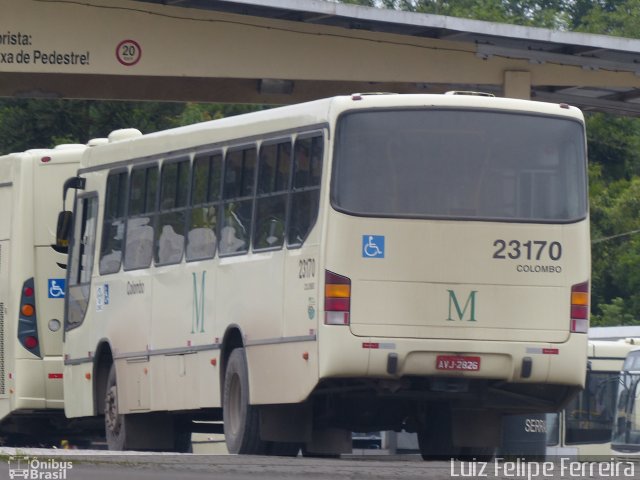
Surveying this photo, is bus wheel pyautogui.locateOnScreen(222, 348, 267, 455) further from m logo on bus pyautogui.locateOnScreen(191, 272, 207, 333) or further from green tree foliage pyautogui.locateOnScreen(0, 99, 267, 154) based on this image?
green tree foliage pyautogui.locateOnScreen(0, 99, 267, 154)

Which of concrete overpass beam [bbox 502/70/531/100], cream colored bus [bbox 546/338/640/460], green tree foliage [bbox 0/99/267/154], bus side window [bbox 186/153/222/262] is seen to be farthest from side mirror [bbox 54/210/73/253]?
cream colored bus [bbox 546/338/640/460]

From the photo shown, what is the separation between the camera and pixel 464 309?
50.3ft

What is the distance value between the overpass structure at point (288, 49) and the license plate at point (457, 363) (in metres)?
5.55

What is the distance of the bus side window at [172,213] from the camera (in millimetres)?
17688

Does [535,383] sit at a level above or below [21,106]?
below

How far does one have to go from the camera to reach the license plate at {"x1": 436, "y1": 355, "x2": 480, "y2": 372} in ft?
50.0

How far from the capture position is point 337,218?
15.1 meters

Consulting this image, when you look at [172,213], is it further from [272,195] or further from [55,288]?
[55,288]

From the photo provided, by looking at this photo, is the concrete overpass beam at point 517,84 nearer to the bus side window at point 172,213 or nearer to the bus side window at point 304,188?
the bus side window at point 172,213

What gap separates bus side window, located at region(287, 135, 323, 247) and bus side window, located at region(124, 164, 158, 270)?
2892mm

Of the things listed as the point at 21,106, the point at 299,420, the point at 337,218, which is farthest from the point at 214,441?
the point at 21,106

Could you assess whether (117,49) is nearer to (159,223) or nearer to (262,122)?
(159,223)

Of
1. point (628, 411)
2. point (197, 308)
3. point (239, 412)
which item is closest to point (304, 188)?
point (239, 412)

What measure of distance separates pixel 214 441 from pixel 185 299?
516cm
